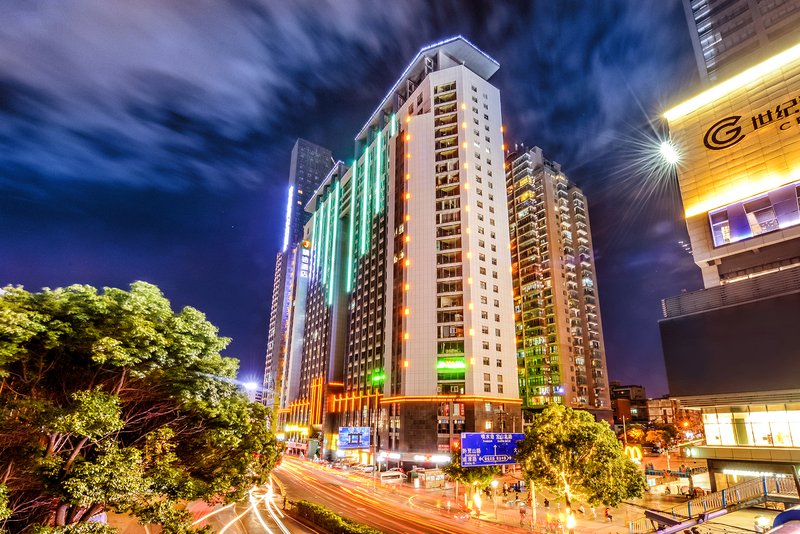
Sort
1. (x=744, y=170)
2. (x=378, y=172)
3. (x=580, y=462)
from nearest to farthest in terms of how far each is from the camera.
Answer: (x=580, y=462) → (x=744, y=170) → (x=378, y=172)

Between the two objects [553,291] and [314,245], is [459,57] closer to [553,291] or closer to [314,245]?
[553,291]

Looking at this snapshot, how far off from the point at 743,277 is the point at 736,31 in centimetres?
2946

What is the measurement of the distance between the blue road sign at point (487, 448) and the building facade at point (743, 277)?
54.6ft

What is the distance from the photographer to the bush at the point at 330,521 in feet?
98.7

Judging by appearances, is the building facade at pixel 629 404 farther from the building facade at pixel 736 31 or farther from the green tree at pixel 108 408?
the green tree at pixel 108 408

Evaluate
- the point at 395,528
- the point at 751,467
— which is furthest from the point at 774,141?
the point at 395,528

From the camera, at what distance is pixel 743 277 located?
133 ft

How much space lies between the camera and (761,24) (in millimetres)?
46688

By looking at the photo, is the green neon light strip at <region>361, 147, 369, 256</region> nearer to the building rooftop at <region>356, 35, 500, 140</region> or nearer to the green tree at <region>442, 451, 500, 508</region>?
the building rooftop at <region>356, 35, 500, 140</region>

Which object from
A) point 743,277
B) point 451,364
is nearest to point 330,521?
point 743,277

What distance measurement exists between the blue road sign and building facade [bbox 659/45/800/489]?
16.7m

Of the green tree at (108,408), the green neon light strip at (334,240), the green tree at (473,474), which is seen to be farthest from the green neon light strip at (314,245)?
the green tree at (108,408)

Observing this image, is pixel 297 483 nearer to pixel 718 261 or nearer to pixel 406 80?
pixel 718 261

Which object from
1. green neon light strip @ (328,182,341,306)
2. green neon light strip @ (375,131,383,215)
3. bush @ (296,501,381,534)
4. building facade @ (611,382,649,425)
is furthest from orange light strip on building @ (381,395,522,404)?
building facade @ (611,382,649,425)
